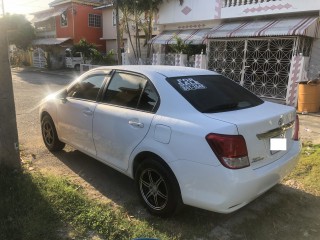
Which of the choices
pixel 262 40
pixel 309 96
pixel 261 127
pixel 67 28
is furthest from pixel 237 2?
pixel 67 28

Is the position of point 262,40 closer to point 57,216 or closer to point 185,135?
point 185,135

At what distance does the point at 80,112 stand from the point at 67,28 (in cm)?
2961

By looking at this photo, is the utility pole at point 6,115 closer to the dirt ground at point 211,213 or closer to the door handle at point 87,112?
the dirt ground at point 211,213

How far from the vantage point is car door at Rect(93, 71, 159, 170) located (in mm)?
3441

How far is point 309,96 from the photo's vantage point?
9.58 meters

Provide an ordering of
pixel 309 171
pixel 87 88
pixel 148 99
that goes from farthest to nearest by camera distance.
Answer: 1. pixel 309 171
2. pixel 87 88
3. pixel 148 99

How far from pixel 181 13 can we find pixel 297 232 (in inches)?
567

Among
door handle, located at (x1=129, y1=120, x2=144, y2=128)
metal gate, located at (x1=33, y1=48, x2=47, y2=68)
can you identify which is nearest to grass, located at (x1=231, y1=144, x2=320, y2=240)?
door handle, located at (x1=129, y1=120, x2=144, y2=128)

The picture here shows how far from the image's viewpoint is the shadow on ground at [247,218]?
10.3ft

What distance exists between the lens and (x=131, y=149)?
3.52 m

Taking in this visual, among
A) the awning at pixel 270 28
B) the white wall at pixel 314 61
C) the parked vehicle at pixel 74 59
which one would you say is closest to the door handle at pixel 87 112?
the awning at pixel 270 28

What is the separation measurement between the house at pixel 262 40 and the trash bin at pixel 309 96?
570 millimetres

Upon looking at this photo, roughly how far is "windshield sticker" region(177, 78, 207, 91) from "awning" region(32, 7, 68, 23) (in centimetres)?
3061

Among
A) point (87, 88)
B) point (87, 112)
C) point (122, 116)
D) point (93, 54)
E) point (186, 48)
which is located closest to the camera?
point (122, 116)
